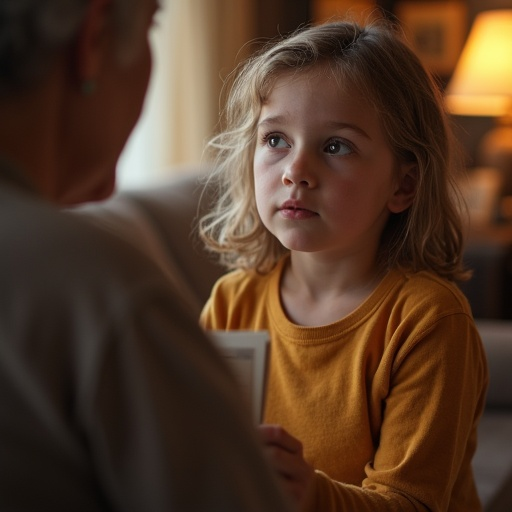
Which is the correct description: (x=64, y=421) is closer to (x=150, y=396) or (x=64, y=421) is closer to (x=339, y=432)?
(x=150, y=396)

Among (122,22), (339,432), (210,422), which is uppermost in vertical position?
(122,22)

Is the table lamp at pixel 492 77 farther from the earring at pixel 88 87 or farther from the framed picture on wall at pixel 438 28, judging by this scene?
the earring at pixel 88 87

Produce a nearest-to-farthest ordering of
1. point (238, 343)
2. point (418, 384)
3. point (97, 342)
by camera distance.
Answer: point (97, 342), point (238, 343), point (418, 384)

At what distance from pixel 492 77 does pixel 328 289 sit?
289 cm

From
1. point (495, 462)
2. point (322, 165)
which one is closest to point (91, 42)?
point (322, 165)

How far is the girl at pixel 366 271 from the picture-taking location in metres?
1.22

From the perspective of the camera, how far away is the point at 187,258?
249 centimetres

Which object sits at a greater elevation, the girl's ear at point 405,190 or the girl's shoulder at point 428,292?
the girl's ear at point 405,190

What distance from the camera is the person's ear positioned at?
28.4 inches

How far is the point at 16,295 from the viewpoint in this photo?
25.1 inches

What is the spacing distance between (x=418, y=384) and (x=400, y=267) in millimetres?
217

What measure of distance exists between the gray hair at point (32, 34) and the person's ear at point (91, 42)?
0.03 feet

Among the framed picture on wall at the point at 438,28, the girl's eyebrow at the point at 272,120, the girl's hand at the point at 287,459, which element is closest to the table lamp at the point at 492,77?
the framed picture on wall at the point at 438,28

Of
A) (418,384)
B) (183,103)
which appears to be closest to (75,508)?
(418,384)
